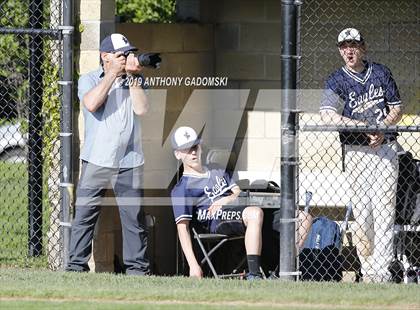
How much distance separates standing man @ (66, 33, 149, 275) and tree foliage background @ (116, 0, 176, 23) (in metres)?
6.88

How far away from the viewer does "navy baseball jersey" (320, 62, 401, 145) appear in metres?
9.19

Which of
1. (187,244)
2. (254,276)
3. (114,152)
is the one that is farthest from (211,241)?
(114,152)

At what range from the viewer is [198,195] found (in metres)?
9.34

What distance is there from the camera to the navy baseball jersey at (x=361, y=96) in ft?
30.1

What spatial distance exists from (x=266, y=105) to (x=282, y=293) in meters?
4.58

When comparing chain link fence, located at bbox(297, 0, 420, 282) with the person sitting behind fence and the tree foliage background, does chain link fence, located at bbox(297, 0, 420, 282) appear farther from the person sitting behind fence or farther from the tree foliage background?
the tree foliage background

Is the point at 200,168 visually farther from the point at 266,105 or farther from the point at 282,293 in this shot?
the point at 266,105

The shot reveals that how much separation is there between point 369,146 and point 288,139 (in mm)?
832

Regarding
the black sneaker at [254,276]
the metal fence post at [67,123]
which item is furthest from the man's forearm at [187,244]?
the metal fence post at [67,123]

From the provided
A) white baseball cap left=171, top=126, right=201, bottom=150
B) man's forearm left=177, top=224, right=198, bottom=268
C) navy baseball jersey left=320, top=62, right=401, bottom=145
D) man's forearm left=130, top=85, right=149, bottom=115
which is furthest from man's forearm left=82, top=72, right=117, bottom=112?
navy baseball jersey left=320, top=62, right=401, bottom=145

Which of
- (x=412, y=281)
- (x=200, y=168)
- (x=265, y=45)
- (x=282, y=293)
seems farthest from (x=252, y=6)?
(x=282, y=293)

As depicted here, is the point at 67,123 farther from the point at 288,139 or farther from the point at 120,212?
the point at 288,139

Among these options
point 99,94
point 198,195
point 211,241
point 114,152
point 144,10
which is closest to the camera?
point 99,94

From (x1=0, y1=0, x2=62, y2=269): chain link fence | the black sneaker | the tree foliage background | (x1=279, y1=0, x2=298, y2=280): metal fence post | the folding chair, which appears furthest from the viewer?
the tree foliage background
